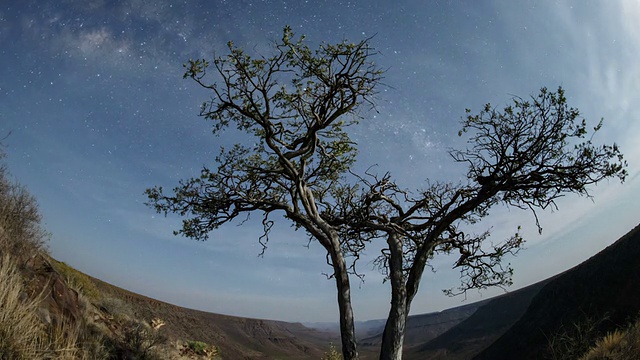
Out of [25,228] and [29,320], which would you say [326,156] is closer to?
[29,320]

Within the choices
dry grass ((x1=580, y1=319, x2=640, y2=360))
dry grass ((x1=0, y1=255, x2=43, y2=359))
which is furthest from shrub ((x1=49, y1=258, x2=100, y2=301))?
dry grass ((x1=580, y1=319, x2=640, y2=360))

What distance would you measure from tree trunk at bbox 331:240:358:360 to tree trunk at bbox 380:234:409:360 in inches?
44.0

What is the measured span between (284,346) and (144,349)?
159571 millimetres

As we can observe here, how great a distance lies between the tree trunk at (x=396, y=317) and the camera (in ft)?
33.0

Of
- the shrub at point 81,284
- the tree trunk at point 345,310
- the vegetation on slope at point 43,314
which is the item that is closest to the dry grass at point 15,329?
the vegetation on slope at point 43,314

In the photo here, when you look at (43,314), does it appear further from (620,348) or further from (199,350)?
(620,348)

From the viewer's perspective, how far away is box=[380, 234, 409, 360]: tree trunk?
10055mm

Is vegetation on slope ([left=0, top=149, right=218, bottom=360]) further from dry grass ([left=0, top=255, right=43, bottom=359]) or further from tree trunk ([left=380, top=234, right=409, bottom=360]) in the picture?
tree trunk ([left=380, top=234, right=409, bottom=360])

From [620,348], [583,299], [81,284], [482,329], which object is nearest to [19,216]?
[81,284]

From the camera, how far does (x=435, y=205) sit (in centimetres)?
1291

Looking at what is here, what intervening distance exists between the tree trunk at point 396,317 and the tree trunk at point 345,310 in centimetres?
112

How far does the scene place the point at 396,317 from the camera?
10.3 meters

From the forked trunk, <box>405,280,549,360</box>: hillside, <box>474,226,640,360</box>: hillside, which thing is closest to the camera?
the forked trunk

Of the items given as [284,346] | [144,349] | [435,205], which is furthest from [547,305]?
[284,346]
